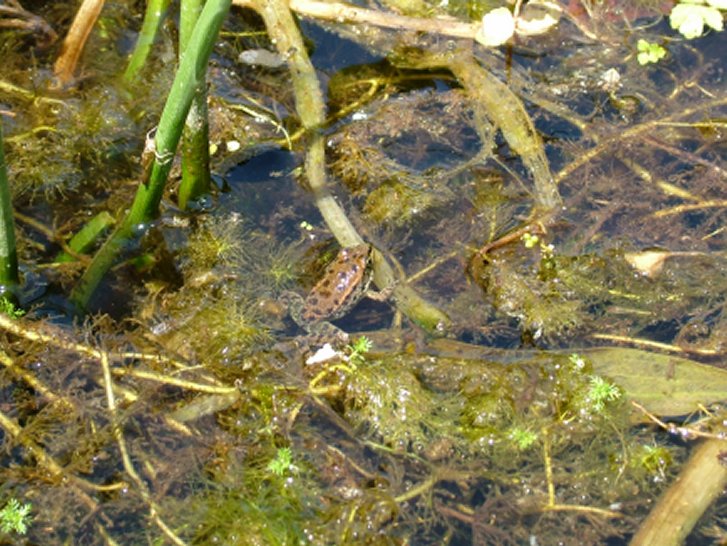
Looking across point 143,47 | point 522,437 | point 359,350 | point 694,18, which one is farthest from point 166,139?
point 694,18

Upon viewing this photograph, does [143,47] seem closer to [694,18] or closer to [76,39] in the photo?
[76,39]

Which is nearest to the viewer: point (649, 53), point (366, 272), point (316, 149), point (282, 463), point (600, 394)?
point (282, 463)

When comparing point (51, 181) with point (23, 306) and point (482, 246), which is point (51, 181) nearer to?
point (23, 306)

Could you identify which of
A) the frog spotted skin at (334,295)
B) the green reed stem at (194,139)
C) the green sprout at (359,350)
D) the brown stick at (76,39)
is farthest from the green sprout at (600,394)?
the brown stick at (76,39)

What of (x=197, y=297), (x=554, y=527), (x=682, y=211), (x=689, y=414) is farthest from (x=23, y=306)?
(x=682, y=211)

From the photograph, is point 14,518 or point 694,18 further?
point 694,18

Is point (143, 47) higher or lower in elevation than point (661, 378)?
higher
